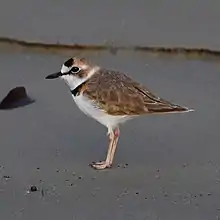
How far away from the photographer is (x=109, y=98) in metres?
4.49

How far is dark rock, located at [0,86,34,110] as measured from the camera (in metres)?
5.31

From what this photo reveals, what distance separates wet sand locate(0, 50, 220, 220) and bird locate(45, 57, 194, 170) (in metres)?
0.22

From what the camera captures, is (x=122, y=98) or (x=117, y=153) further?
(x=117, y=153)

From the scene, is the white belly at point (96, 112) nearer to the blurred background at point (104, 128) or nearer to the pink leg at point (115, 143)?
the pink leg at point (115, 143)

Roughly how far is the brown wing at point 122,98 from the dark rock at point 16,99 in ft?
2.95

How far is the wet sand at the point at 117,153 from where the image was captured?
3.96m

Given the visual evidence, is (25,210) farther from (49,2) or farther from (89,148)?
(49,2)

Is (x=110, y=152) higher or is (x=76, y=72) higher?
(x=76, y=72)

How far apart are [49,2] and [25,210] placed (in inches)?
118

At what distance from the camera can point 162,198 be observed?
407cm

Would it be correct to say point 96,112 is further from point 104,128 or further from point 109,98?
point 104,128

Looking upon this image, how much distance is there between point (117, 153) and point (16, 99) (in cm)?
94

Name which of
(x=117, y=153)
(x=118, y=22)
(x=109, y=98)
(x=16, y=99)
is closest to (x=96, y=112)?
(x=109, y=98)

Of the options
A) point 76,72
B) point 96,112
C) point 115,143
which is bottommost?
point 115,143
